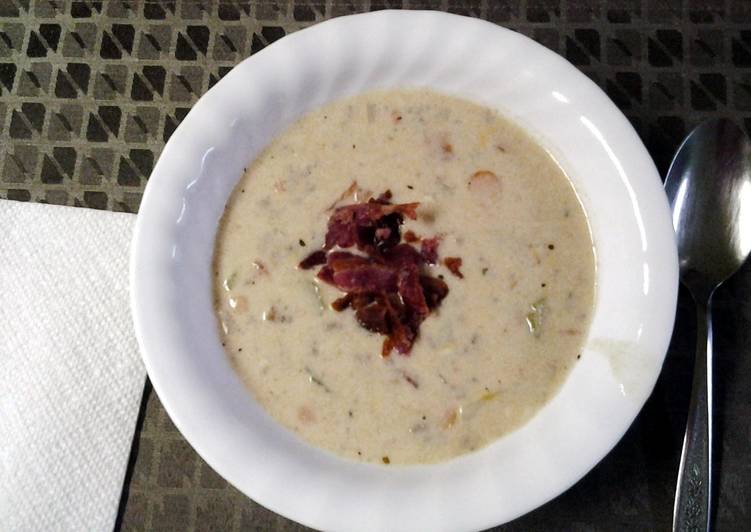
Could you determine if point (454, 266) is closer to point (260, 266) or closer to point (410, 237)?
point (410, 237)

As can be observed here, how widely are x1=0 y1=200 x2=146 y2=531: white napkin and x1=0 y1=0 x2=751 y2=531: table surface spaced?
0.06 meters

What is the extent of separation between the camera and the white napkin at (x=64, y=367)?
137 cm

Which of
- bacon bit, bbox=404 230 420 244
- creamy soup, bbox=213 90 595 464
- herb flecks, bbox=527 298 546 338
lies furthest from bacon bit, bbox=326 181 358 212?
herb flecks, bbox=527 298 546 338

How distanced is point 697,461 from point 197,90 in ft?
4.25

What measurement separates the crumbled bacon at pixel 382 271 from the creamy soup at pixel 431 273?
21 millimetres

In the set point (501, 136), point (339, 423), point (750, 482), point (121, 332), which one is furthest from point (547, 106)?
point (121, 332)

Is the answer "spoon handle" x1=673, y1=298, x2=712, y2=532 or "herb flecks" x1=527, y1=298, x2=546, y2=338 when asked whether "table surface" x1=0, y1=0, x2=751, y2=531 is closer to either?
"spoon handle" x1=673, y1=298, x2=712, y2=532

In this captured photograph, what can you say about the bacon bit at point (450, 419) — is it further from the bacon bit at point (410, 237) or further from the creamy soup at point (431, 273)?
the bacon bit at point (410, 237)

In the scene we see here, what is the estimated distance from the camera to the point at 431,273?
1.33 metres

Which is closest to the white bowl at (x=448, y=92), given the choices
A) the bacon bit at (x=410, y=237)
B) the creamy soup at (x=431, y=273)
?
the creamy soup at (x=431, y=273)

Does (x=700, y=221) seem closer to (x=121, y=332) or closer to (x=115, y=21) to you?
(x=121, y=332)

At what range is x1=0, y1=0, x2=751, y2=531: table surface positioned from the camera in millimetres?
1403

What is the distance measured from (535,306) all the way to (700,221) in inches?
16.6

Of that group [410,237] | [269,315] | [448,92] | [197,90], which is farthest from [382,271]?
[197,90]
